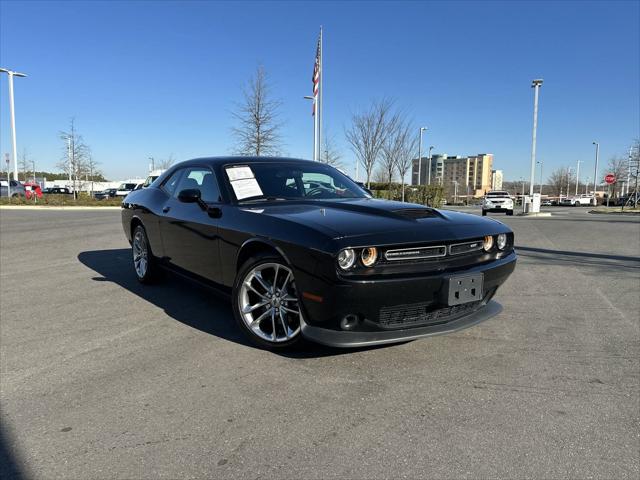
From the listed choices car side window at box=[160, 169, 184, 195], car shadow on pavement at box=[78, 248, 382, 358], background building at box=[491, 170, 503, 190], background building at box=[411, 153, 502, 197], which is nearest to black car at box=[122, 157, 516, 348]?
car shadow on pavement at box=[78, 248, 382, 358]

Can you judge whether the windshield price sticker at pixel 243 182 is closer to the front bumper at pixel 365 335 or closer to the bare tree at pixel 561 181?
the front bumper at pixel 365 335

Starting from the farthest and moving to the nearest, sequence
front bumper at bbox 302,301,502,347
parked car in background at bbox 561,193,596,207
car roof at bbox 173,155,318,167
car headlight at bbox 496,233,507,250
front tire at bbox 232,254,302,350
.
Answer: parked car in background at bbox 561,193,596,207, car roof at bbox 173,155,318,167, car headlight at bbox 496,233,507,250, front tire at bbox 232,254,302,350, front bumper at bbox 302,301,502,347

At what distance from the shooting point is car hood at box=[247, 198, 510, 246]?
2850 mm

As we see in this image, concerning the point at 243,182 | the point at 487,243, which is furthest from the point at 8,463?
the point at 487,243

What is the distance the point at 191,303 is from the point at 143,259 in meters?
1.21

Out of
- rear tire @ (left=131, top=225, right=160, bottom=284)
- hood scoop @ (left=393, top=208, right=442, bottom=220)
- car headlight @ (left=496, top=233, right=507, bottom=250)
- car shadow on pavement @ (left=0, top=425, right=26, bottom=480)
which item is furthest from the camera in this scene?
rear tire @ (left=131, top=225, right=160, bottom=284)

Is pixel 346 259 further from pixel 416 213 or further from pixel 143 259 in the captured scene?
pixel 143 259

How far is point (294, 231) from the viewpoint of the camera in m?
3.00

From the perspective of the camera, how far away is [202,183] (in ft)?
14.4

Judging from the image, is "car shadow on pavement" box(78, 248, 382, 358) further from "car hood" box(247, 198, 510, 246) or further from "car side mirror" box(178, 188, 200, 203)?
"car hood" box(247, 198, 510, 246)

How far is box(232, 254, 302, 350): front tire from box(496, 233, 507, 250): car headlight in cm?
156

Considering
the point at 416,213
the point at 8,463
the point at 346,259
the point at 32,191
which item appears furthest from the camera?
the point at 32,191

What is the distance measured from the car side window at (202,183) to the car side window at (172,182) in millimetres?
94

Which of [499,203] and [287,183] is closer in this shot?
[287,183]
